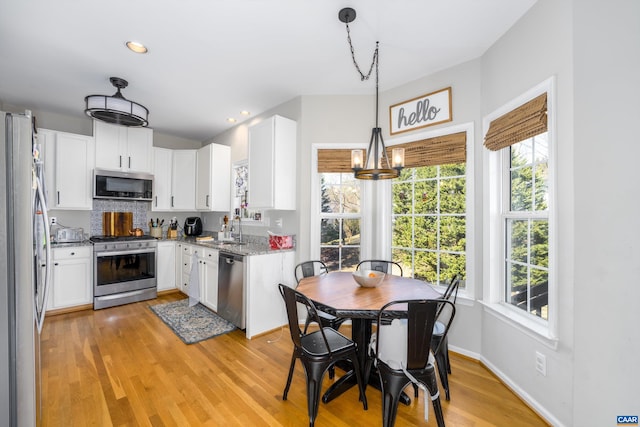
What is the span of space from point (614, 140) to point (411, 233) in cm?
177

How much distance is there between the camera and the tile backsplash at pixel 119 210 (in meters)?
4.32

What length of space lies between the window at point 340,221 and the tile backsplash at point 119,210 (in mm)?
3440

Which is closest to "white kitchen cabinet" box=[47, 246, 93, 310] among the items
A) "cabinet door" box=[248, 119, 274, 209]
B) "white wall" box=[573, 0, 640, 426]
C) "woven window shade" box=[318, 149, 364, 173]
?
"cabinet door" box=[248, 119, 274, 209]

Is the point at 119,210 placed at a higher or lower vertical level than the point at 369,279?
higher

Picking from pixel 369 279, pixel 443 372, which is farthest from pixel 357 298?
pixel 443 372

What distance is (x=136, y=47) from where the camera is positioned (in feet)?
7.89

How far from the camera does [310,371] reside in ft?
5.78

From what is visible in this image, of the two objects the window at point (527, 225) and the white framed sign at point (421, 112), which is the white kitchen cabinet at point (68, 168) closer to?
the white framed sign at point (421, 112)

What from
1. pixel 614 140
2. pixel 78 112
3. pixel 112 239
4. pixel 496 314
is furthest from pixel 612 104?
pixel 78 112

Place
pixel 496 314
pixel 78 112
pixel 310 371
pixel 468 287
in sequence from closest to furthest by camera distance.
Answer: pixel 310 371 → pixel 496 314 → pixel 468 287 → pixel 78 112

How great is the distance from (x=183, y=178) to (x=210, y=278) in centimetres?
214

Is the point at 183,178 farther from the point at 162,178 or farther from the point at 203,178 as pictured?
the point at 203,178

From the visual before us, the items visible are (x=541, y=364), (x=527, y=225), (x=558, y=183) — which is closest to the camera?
(x=558, y=183)

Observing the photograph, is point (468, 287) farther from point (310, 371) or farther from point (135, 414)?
point (135, 414)
